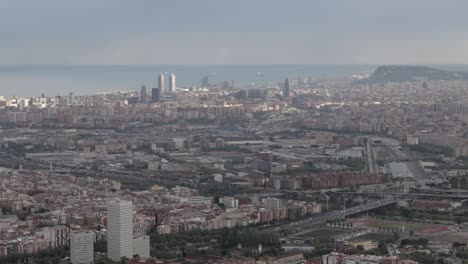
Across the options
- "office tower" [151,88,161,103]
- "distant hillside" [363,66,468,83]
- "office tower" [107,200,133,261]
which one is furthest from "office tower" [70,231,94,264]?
"distant hillside" [363,66,468,83]

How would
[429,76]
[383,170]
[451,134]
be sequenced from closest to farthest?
[383,170] < [451,134] < [429,76]

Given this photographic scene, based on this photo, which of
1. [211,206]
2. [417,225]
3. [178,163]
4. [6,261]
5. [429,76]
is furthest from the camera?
[429,76]

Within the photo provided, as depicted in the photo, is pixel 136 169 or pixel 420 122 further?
pixel 420 122

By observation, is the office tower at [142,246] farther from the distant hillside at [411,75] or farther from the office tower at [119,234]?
the distant hillside at [411,75]

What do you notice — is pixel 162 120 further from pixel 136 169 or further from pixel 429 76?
pixel 429 76

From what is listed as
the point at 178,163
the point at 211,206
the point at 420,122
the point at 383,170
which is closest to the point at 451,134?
the point at 420,122

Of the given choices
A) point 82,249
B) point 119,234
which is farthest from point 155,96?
point 82,249

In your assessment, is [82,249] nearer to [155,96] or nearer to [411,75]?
[155,96]

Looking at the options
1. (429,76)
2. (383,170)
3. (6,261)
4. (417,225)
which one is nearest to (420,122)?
(383,170)
